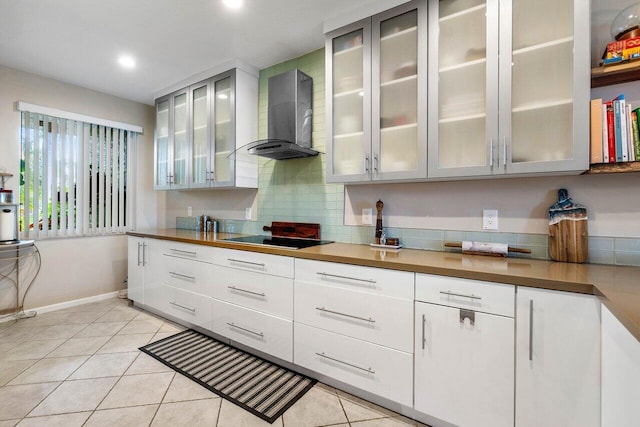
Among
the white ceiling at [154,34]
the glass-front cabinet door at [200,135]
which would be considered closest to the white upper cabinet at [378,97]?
the white ceiling at [154,34]

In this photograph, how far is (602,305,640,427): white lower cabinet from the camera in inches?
34.3

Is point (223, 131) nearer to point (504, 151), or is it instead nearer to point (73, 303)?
point (504, 151)

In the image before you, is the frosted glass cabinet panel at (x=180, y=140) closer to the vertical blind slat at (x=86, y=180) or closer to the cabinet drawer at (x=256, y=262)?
the vertical blind slat at (x=86, y=180)

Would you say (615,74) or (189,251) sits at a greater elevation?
(615,74)

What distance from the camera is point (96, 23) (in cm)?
220

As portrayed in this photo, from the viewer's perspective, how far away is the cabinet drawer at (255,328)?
2.02 meters

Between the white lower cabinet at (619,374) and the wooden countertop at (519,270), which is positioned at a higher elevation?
the wooden countertop at (519,270)

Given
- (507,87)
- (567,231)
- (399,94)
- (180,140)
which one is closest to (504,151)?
(507,87)

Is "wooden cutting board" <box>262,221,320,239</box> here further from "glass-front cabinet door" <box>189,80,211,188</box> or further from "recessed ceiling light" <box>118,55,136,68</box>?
"recessed ceiling light" <box>118,55,136,68</box>

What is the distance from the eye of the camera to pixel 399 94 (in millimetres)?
1919

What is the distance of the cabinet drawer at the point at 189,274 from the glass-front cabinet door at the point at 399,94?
1.61 meters

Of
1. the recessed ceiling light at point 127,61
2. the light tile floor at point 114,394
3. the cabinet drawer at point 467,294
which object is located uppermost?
the recessed ceiling light at point 127,61

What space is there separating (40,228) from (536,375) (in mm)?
4335

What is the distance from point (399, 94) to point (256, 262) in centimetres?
151
